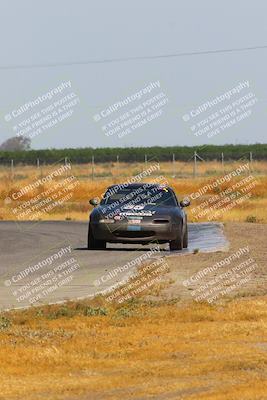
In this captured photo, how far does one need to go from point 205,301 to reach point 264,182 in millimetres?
48339

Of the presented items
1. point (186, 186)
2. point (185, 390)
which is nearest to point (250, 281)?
point (185, 390)

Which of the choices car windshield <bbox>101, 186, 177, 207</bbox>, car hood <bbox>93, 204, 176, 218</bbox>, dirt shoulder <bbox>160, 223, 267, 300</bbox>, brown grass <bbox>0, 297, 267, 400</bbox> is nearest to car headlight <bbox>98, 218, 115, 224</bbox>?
car hood <bbox>93, 204, 176, 218</bbox>

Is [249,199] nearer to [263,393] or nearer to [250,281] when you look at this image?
[250,281]

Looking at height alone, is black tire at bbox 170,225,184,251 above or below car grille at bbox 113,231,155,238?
below

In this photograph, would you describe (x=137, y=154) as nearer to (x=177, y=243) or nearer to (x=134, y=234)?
(x=177, y=243)

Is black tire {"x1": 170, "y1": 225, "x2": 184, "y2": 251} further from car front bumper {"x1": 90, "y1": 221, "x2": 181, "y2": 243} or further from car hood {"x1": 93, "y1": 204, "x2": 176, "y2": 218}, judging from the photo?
car hood {"x1": 93, "y1": 204, "x2": 176, "y2": 218}

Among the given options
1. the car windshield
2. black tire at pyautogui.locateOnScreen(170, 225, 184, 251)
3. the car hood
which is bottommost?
black tire at pyautogui.locateOnScreen(170, 225, 184, 251)

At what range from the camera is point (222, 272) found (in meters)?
22.7

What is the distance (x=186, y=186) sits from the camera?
63875 millimetres

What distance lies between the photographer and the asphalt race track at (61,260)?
65.8ft

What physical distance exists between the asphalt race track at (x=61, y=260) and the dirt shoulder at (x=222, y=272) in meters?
0.79

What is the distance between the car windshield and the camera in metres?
29.5

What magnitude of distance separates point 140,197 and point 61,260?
168 inches

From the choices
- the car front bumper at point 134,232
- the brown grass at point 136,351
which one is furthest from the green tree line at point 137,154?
the brown grass at point 136,351
